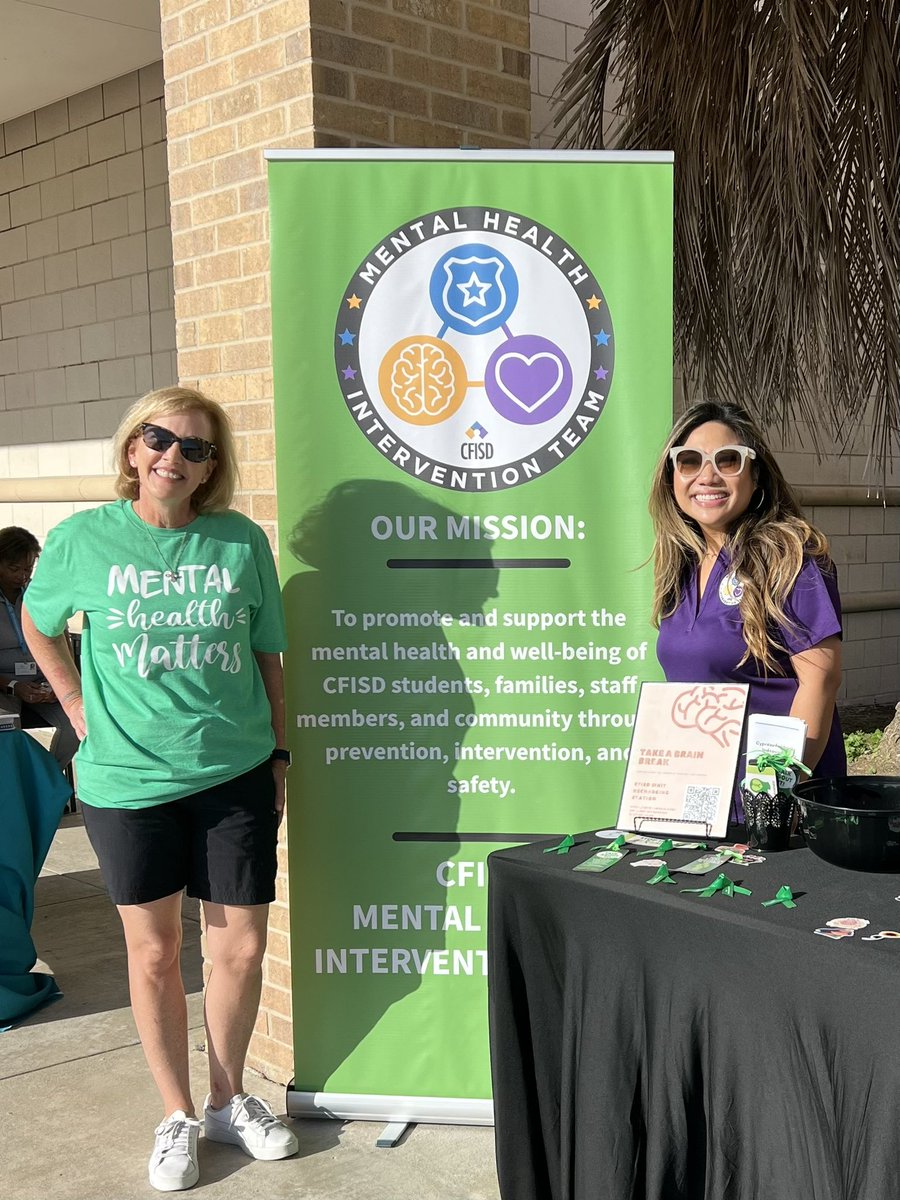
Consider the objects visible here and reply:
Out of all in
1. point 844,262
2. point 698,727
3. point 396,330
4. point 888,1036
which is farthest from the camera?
point 844,262

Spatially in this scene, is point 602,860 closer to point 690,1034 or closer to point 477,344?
point 690,1034

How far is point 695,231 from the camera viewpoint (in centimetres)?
479

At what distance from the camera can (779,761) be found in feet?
6.93

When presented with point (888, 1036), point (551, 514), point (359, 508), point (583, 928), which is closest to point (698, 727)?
point (583, 928)

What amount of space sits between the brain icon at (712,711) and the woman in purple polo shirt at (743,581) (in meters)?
0.21

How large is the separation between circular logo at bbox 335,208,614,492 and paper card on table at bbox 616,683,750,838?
103cm

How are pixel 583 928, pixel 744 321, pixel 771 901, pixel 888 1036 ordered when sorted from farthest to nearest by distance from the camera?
1. pixel 744 321
2. pixel 583 928
3. pixel 771 901
4. pixel 888 1036

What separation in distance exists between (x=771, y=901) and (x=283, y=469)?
1.82 meters

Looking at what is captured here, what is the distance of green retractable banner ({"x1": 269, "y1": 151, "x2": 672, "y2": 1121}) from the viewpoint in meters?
3.11

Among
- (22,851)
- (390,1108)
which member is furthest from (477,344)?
(22,851)

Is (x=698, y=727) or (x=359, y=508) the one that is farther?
(x=359, y=508)

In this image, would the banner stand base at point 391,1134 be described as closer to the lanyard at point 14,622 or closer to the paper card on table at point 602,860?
the paper card on table at point 602,860

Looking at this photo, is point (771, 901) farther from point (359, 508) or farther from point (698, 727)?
point (359, 508)

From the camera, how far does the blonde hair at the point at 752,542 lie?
2.45 meters
